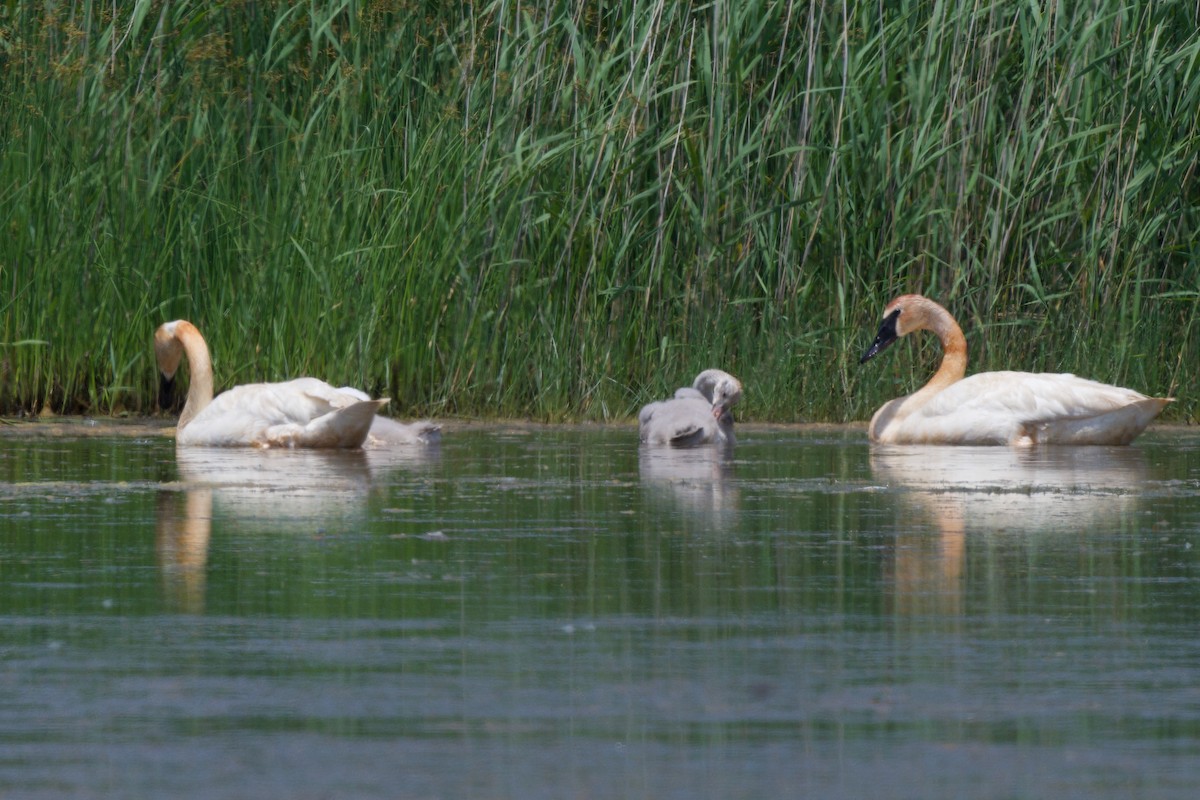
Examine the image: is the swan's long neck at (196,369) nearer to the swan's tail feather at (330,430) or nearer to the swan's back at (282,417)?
the swan's back at (282,417)

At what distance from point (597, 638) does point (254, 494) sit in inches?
143

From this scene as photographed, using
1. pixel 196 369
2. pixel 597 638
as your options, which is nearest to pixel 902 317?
pixel 196 369

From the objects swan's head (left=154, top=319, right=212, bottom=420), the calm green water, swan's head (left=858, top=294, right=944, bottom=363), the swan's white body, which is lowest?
the calm green water

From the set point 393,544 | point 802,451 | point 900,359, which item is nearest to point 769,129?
point 900,359

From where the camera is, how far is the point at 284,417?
11.1 meters

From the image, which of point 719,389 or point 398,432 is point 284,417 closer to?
point 398,432

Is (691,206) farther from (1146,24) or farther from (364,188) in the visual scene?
(1146,24)

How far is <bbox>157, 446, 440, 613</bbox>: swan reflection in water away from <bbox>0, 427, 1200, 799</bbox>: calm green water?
0.03 meters

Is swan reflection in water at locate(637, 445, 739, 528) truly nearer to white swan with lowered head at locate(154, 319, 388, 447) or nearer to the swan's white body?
the swan's white body

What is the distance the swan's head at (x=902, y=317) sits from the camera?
41.1ft

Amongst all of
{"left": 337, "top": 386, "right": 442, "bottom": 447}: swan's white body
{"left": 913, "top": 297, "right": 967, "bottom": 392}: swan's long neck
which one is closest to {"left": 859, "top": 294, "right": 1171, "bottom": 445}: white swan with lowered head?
{"left": 913, "top": 297, "right": 967, "bottom": 392}: swan's long neck

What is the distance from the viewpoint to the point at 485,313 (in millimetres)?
13195

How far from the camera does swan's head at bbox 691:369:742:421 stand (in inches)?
465

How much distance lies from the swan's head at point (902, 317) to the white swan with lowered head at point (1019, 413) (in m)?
0.55
